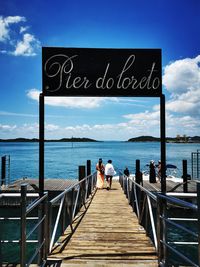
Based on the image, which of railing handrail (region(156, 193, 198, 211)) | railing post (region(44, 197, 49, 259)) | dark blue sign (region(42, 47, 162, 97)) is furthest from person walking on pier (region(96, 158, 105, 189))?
railing handrail (region(156, 193, 198, 211))

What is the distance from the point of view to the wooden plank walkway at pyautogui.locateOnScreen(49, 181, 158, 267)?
493cm

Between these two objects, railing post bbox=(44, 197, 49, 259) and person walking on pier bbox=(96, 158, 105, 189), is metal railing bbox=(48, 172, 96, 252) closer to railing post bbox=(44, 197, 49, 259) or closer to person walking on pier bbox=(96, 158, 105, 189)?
railing post bbox=(44, 197, 49, 259)

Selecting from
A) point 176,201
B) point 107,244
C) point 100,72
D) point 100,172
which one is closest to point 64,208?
point 107,244

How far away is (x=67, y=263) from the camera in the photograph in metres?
4.81

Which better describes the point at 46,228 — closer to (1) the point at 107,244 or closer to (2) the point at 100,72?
(1) the point at 107,244

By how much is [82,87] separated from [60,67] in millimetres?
540

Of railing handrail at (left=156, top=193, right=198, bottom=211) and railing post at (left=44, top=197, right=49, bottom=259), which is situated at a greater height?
railing handrail at (left=156, top=193, right=198, bottom=211)

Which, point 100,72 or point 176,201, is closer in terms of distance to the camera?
point 176,201

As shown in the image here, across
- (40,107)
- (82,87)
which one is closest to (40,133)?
(40,107)

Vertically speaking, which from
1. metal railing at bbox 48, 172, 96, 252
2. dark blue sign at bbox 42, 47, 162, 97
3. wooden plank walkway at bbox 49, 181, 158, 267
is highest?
dark blue sign at bbox 42, 47, 162, 97

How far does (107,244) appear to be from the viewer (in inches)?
235

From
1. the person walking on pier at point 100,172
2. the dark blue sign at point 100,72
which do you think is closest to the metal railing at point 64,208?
the dark blue sign at point 100,72

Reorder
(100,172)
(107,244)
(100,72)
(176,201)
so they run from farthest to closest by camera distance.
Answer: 1. (100,172)
2. (107,244)
3. (100,72)
4. (176,201)

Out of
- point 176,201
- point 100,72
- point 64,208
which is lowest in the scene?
point 64,208
